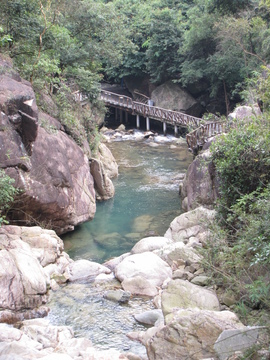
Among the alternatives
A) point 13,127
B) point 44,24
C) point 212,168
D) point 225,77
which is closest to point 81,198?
point 13,127

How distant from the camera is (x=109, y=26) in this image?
17797 mm

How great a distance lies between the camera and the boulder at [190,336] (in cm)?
512

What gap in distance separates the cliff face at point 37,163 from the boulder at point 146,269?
2945mm

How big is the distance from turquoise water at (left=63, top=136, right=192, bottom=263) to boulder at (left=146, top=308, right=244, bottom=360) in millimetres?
5950

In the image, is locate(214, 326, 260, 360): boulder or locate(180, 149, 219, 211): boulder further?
locate(180, 149, 219, 211): boulder

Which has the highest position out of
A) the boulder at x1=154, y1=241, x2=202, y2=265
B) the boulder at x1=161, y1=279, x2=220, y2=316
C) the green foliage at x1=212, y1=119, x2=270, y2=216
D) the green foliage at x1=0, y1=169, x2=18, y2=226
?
the green foliage at x1=212, y1=119, x2=270, y2=216

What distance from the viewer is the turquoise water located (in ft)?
39.6

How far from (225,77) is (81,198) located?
51.8ft

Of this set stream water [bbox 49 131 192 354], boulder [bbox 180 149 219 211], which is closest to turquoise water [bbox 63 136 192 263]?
stream water [bbox 49 131 192 354]

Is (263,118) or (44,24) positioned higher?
(44,24)

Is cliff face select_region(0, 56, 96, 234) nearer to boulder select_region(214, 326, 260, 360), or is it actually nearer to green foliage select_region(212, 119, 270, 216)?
green foliage select_region(212, 119, 270, 216)

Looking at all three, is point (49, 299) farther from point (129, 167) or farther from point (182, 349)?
point (129, 167)

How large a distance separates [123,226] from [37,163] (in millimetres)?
4111

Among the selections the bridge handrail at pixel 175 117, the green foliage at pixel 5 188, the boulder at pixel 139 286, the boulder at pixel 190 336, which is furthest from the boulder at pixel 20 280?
the bridge handrail at pixel 175 117
